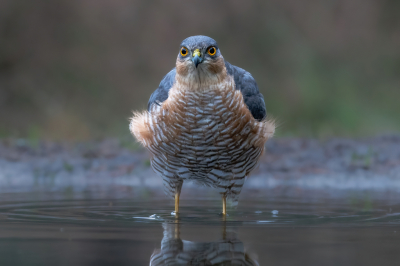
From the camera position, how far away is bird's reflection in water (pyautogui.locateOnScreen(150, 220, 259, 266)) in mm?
2920

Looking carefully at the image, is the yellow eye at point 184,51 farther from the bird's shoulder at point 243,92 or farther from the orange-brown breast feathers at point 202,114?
the bird's shoulder at point 243,92

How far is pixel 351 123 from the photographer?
417 inches

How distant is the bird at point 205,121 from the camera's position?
4605 mm

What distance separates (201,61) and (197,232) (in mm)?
1351

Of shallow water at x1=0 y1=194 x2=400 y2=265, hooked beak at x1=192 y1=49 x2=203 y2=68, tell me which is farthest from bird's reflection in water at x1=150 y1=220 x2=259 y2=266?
hooked beak at x1=192 y1=49 x2=203 y2=68

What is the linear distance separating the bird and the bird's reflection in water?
1196 mm

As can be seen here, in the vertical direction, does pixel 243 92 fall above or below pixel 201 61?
below

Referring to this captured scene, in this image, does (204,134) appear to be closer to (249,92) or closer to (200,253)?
(249,92)

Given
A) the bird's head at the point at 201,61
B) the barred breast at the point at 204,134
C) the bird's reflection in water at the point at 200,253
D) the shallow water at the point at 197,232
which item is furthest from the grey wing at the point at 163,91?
the bird's reflection in water at the point at 200,253

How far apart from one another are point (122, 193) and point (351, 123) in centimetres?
564

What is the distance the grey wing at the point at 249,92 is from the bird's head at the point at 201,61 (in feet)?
1.05

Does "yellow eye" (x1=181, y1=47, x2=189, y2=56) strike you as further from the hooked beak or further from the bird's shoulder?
the bird's shoulder

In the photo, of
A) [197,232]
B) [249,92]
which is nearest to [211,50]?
[249,92]

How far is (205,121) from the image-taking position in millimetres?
4613
